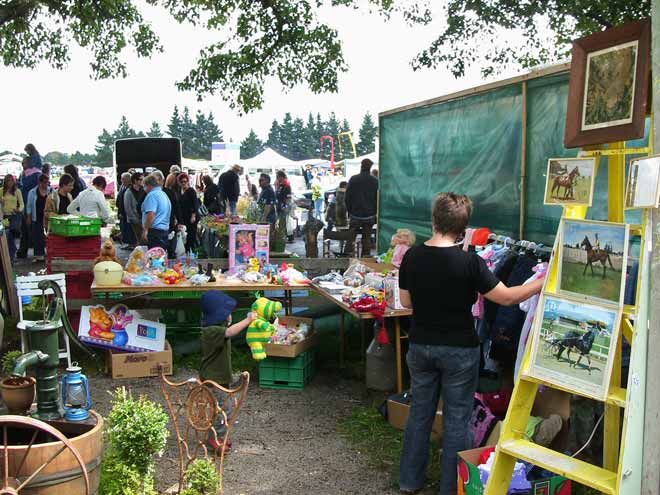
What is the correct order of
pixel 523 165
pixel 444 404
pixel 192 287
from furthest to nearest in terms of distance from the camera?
pixel 192 287
pixel 523 165
pixel 444 404

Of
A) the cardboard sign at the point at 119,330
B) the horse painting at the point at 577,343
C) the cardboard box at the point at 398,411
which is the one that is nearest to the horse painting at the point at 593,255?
the horse painting at the point at 577,343

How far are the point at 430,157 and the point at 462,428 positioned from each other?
4.21m

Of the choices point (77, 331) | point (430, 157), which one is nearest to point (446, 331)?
point (430, 157)

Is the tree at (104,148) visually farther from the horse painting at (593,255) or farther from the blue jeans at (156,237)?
the horse painting at (593,255)

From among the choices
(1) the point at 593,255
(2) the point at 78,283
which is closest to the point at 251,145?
(2) the point at 78,283

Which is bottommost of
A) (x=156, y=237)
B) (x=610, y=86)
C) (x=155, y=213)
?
(x=156, y=237)

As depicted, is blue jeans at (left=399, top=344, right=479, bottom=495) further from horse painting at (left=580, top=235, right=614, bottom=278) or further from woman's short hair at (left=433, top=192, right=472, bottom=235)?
horse painting at (left=580, top=235, right=614, bottom=278)

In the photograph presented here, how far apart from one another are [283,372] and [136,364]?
1.40 meters

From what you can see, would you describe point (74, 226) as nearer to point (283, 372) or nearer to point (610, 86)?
point (283, 372)

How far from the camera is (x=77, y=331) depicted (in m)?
7.38

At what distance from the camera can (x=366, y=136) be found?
299ft

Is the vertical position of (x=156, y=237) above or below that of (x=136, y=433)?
above

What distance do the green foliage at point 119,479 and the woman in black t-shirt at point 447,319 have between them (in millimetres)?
1530

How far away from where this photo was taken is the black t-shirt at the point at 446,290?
383 cm
